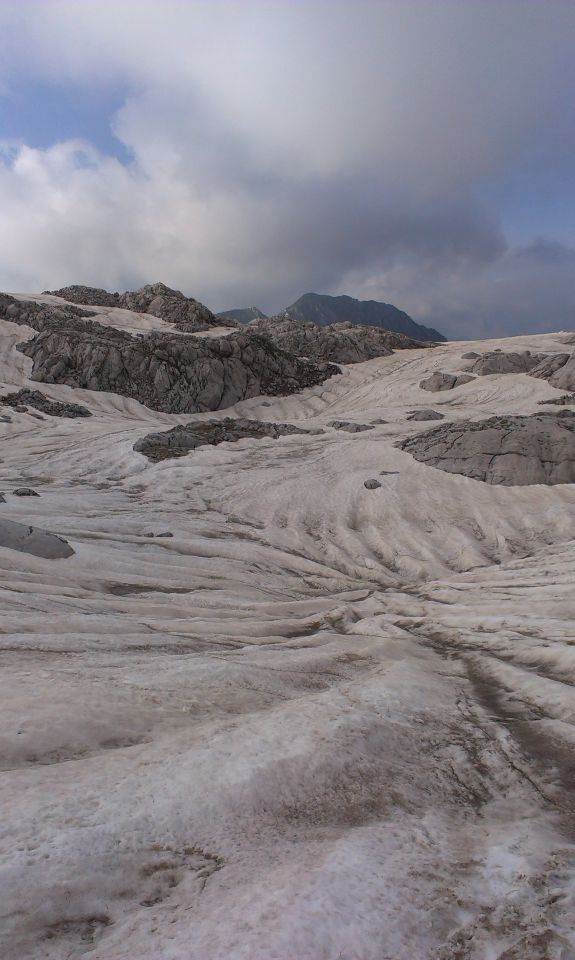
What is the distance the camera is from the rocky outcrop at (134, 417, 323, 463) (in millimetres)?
37969

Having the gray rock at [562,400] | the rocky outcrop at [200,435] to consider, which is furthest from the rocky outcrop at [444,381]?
the rocky outcrop at [200,435]

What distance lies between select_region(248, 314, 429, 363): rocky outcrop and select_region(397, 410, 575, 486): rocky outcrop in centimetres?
5110

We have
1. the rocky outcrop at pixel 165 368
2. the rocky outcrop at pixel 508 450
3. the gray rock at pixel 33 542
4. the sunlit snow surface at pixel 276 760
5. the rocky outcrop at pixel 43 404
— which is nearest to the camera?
the sunlit snow surface at pixel 276 760

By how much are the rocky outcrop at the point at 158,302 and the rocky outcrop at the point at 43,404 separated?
36974 mm

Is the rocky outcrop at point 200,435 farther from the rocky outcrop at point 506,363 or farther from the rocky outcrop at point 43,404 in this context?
the rocky outcrop at point 506,363

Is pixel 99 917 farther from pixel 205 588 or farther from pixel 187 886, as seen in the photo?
pixel 205 588

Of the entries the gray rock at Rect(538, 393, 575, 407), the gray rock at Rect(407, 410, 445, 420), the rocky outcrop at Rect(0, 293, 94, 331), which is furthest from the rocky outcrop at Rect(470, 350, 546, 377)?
the rocky outcrop at Rect(0, 293, 94, 331)

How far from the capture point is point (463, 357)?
67.6m

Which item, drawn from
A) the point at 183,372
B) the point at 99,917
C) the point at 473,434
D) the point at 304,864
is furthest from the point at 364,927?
the point at 183,372

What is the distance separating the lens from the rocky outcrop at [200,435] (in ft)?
125

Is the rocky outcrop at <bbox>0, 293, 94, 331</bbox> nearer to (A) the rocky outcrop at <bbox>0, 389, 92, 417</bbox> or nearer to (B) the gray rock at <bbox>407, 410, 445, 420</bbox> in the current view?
(A) the rocky outcrop at <bbox>0, 389, 92, 417</bbox>

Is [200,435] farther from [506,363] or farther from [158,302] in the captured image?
[158,302]

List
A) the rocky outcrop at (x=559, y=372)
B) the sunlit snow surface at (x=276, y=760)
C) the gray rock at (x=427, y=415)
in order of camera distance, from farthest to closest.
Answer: the rocky outcrop at (x=559, y=372) → the gray rock at (x=427, y=415) → the sunlit snow surface at (x=276, y=760)

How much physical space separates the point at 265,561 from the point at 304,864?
16962mm
